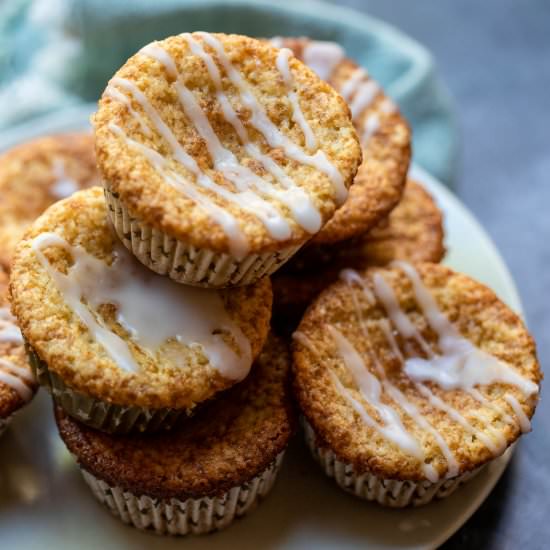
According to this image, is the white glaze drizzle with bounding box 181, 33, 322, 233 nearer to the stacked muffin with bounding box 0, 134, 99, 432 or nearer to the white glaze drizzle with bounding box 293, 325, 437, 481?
the white glaze drizzle with bounding box 293, 325, 437, 481

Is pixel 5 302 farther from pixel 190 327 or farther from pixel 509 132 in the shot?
pixel 509 132

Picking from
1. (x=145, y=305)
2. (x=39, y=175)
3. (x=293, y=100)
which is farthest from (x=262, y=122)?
(x=39, y=175)

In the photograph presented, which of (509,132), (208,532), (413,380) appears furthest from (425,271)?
(509,132)

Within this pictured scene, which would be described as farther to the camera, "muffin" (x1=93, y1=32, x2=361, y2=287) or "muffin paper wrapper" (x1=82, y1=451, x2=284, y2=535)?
"muffin paper wrapper" (x1=82, y1=451, x2=284, y2=535)

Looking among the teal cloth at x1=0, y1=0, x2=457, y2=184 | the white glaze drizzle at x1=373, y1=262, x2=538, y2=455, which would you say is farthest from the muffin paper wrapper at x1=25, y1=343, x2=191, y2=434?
the teal cloth at x1=0, y1=0, x2=457, y2=184

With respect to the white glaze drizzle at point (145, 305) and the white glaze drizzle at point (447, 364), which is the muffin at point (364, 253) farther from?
the white glaze drizzle at point (145, 305)

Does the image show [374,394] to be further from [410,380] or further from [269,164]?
[269,164]

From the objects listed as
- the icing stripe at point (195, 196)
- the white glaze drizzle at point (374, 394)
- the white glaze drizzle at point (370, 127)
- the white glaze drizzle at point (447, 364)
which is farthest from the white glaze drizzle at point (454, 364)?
the icing stripe at point (195, 196)
